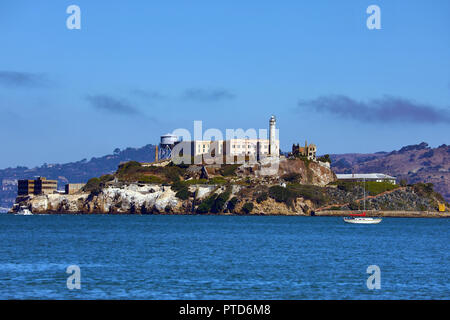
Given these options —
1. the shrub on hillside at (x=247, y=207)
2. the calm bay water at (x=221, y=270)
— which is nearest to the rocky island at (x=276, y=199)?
the shrub on hillside at (x=247, y=207)

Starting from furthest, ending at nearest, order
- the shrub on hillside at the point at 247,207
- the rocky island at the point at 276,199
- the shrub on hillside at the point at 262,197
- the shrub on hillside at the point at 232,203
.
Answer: the shrub on hillside at the point at 232,203
the shrub on hillside at the point at 247,207
the rocky island at the point at 276,199
the shrub on hillside at the point at 262,197

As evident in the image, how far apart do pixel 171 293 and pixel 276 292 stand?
5.07 m

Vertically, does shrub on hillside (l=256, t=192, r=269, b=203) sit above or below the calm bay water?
above

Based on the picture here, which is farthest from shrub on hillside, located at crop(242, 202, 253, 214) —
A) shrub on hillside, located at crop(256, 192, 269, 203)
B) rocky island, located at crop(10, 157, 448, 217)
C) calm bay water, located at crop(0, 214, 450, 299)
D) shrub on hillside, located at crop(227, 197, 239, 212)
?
calm bay water, located at crop(0, 214, 450, 299)

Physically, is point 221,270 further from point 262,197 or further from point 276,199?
point 276,199

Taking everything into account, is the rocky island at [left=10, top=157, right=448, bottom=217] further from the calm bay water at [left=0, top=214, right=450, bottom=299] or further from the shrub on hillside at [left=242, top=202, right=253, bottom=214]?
the calm bay water at [left=0, top=214, right=450, bottom=299]

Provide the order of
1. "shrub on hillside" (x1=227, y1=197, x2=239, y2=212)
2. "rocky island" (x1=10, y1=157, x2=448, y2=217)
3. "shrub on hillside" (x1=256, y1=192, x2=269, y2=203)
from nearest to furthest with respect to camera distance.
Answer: "shrub on hillside" (x1=256, y1=192, x2=269, y2=203)
"rocky island" (x1=10, y1=157, x2=448, y2=217)
"shrub on hillside" (x1=227, y1=197, x2=239, y2=212)

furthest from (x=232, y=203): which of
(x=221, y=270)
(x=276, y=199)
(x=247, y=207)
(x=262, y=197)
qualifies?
(x=221, y=270)

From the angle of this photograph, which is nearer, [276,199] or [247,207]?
[276,199]

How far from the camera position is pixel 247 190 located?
190 metres

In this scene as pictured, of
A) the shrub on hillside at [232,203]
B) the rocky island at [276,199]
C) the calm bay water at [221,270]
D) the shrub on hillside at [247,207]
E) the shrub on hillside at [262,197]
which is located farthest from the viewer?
the shrub on hillside at [232,203]

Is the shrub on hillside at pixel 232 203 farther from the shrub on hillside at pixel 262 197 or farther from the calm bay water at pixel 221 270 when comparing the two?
the calm bay water at pixel 221 270

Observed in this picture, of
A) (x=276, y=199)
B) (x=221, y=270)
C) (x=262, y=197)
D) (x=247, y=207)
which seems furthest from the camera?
(x=247, y=207)

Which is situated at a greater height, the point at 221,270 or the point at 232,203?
the point at 232,203
